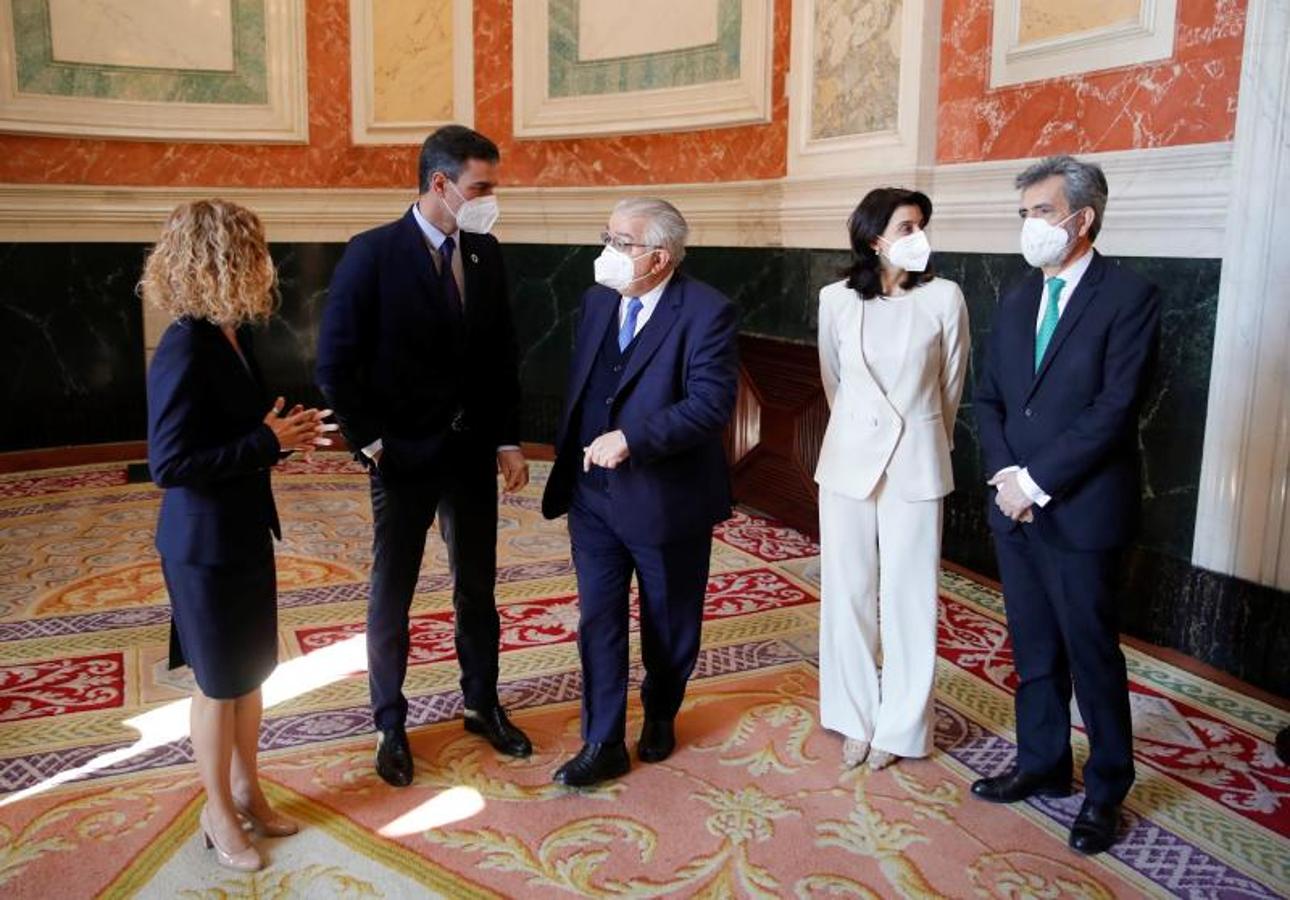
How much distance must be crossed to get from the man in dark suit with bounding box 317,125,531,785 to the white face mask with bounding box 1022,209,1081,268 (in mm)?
1412

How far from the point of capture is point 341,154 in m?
7.67

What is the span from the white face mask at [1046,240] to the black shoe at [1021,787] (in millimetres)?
1354

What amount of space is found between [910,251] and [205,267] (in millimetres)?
1744

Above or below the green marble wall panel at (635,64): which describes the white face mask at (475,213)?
below

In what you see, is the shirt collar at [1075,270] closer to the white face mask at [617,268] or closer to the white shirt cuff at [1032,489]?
the white shirt cuff at [1032,489]

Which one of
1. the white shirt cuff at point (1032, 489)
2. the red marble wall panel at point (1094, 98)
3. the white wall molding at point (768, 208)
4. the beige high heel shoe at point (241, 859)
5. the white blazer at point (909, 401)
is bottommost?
the beige high heel shoe at point (241, 859)

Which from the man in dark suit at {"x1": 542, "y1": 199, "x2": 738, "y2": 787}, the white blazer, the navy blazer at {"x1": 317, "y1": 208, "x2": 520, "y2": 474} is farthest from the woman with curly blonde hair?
the white blazer

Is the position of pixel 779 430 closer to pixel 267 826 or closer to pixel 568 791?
pixel 568 791

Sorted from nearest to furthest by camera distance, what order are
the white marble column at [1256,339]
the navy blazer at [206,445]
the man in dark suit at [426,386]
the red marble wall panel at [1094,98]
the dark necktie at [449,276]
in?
the navy blazer at [206,445]
the man in dark suit at [426,386]
the dark necktie at [449,276]
the white marble column at [1256,339]
the red marble wall panel at [1094,98]

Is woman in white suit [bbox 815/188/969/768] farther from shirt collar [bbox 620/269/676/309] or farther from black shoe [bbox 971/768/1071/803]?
shirt collar [bbox 620/269/676/309]

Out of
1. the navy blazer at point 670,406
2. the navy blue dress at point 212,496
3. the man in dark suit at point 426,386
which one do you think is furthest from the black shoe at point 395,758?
the navy blazer at point 670,406

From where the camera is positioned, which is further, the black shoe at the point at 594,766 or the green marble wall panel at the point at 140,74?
the green marble wall panel at the point at 140,74

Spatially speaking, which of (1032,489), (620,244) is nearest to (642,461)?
(620,244)

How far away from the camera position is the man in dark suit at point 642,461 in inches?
118
